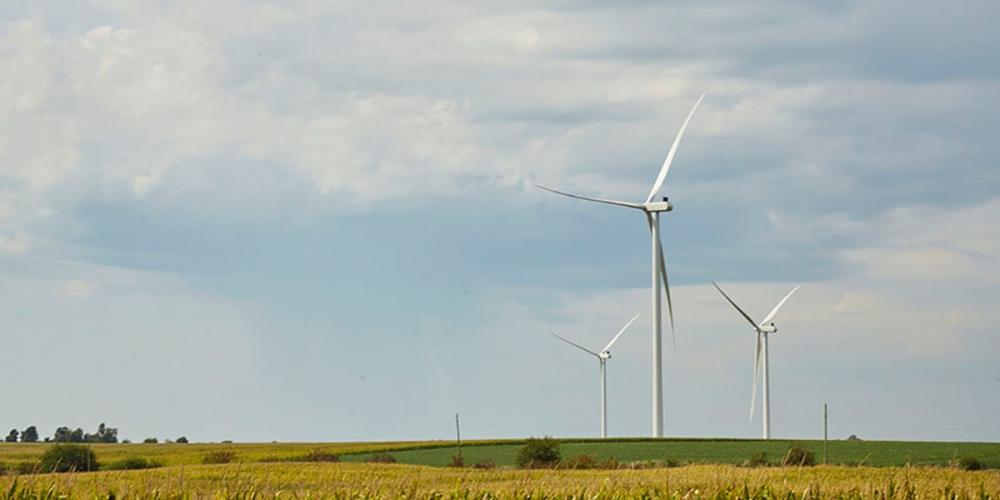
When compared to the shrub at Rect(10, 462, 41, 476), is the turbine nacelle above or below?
above

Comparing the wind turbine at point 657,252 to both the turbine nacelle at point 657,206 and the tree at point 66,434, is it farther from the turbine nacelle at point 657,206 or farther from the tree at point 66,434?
the tree at point 66,434

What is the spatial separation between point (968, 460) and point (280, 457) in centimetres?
5299

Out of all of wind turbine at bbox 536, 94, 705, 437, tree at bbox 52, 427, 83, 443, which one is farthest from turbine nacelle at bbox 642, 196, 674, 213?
tree at bbox 52, 427, 83, 443

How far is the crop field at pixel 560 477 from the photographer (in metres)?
24.4

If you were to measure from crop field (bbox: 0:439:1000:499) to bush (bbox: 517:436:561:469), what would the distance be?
4.39 metres

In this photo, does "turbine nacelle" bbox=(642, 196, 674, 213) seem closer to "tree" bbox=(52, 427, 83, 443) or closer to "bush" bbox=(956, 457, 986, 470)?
"bush" bbox=(956, 457, 986, 470)

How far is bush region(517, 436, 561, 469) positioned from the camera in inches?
3517

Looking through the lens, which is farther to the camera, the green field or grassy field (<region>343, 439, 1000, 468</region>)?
the green field

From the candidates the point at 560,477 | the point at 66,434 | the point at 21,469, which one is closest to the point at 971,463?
the point at 560,477

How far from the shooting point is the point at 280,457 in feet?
337

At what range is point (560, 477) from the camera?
5975 cm

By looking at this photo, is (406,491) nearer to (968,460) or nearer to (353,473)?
(353,473)

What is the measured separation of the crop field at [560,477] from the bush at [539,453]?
4394 millimetres

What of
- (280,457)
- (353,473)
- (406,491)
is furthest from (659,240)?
(406,491)
